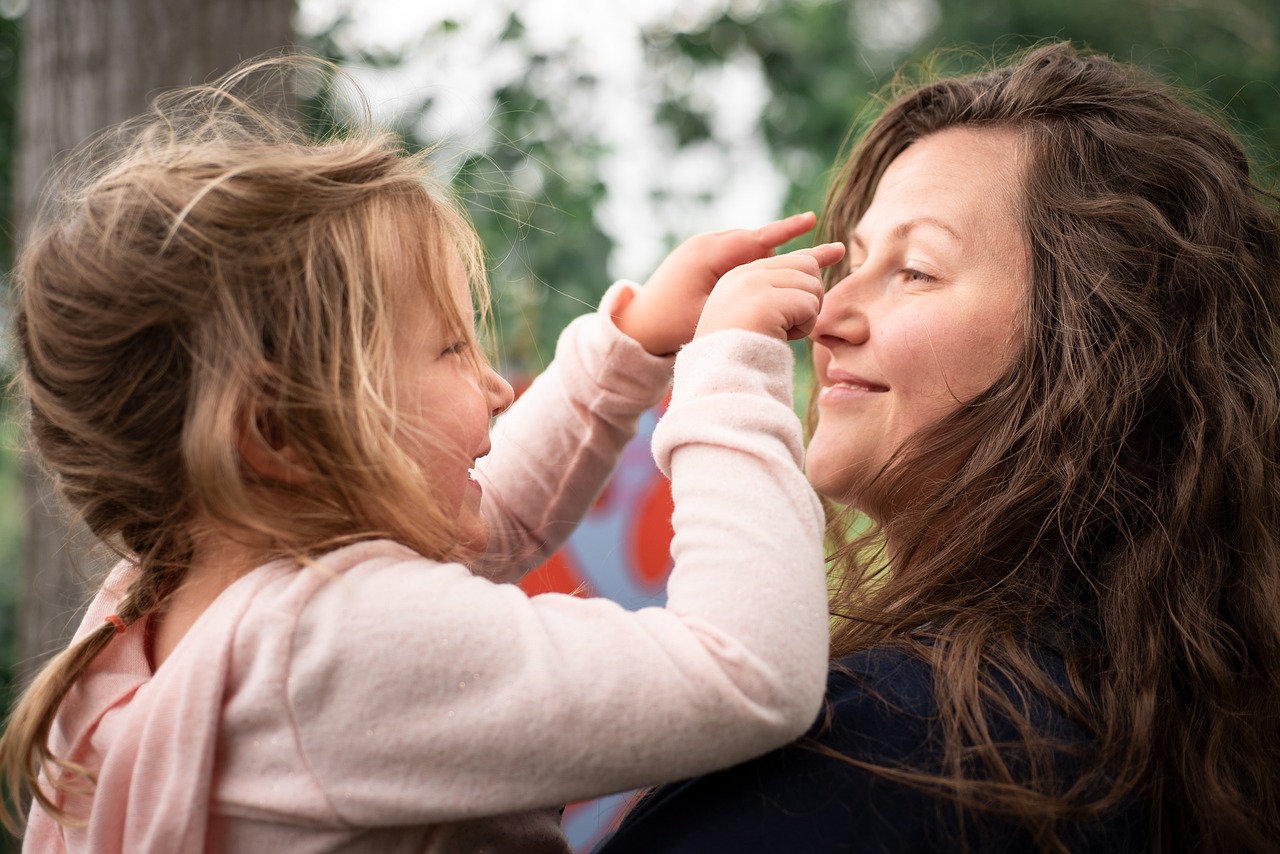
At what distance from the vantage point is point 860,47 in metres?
5.11

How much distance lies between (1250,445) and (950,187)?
595 mm

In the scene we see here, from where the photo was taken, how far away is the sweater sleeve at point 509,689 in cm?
117

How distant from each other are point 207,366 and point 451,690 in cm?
47

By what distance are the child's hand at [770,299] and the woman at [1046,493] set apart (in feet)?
0.83

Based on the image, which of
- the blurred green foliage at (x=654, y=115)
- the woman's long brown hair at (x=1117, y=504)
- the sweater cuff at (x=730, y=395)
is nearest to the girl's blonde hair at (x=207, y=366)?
the sweater cuff at (x=730, y=395)

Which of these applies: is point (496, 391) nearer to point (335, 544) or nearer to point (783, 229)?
point (335, 544)

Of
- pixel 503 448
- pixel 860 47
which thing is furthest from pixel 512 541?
pixel 860 47

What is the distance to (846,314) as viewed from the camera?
182cm

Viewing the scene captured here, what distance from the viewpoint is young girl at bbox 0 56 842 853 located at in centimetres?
120

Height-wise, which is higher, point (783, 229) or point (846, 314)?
point (783, 229)

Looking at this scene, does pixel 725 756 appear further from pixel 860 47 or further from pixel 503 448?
pixel 860 47

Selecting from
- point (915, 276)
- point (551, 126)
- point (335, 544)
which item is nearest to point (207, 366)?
point (335, 544)

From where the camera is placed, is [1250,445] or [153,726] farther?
[1250,445]

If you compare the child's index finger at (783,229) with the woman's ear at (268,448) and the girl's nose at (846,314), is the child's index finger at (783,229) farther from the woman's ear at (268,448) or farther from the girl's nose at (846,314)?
the woman's ear at (268,448)
